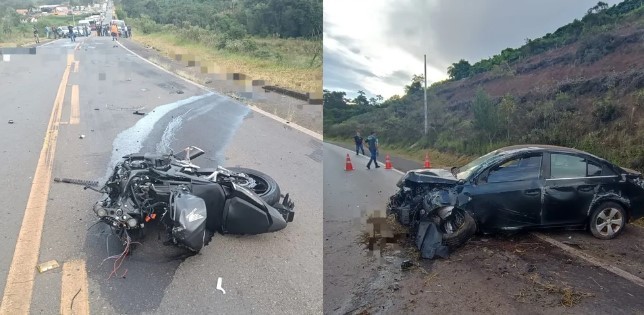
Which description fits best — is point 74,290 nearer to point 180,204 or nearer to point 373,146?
point 180,204

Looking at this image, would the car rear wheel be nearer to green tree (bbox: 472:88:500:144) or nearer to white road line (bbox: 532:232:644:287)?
white road line (bbox: 532:232:644:287)

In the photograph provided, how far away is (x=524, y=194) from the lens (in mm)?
2613

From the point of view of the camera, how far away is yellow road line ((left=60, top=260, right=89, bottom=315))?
2.53 m

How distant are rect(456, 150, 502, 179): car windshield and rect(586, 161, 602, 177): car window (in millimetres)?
406

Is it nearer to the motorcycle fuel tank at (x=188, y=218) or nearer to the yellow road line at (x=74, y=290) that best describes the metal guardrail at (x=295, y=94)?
the motorcycle fuel tank at (x=188, y=218)

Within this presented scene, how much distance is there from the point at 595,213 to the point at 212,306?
189cm

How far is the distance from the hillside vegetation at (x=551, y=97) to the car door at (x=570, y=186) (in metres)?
0.08

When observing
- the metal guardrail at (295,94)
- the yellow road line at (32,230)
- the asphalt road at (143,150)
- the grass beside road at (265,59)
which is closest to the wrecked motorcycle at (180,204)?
the asphalt road at (143,150)

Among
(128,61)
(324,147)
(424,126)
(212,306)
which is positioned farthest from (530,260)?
(128,61)

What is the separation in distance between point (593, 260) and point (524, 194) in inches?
18.0

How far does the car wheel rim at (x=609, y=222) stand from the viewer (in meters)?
2.45

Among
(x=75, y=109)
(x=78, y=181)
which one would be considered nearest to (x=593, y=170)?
(x=78, y=181)

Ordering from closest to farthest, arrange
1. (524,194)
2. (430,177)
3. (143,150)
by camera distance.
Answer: (430,177)
(524,194)
(143,150)

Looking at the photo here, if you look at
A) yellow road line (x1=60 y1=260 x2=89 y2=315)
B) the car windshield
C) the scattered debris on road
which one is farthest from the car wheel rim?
the scattered debris on road
